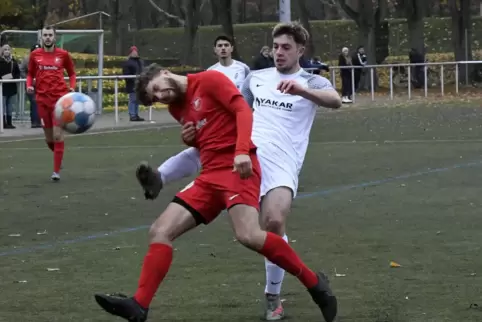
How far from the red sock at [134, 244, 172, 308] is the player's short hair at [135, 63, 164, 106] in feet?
2.75

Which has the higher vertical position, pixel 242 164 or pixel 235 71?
pixel 235 71

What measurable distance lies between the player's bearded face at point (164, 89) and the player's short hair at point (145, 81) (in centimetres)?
3

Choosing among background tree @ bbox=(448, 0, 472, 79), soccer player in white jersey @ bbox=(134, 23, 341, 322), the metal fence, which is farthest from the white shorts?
background tree @ bbox=(448, 0, 472, 79)

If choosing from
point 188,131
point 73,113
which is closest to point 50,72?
point 73,113

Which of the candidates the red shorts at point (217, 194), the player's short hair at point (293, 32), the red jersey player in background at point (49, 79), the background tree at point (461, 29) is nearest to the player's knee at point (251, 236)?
the red shorts at point (217, 194)

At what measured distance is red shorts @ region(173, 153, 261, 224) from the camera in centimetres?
693

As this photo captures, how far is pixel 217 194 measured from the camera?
6.97 m

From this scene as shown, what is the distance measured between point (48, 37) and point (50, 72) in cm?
56

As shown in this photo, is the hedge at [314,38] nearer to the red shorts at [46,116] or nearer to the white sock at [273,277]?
the red shorts at [46,116]

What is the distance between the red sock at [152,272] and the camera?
6684mm

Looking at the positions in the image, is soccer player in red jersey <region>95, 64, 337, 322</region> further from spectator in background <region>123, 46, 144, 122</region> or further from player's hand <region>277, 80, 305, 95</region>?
spectator in background <region>123, 46, 144, 122</region>

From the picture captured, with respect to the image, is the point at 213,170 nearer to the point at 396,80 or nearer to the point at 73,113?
the point at 73,113

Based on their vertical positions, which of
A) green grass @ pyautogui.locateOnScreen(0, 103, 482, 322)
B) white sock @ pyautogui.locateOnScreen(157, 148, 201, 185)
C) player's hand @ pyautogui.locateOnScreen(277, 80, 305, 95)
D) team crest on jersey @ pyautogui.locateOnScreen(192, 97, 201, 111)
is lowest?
green grass @ pyautogui.locateOnScreen(0, 103, 482, 322)

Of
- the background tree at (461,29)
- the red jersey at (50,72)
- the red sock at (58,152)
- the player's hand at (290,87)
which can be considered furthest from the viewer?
the background tree at (461,29)
